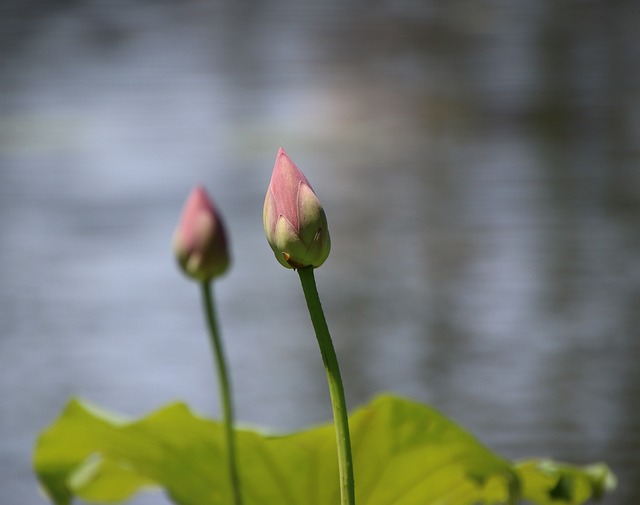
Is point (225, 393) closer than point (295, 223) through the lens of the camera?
No

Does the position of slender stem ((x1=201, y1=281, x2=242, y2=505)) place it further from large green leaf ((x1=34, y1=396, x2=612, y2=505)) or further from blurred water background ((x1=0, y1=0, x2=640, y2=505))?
blurred water background ((x1=0, y1=0, x2=640, y2=505))

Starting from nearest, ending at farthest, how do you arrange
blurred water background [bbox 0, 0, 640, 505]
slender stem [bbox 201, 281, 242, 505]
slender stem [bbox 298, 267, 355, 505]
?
slender stem [bbox 298, 267, 355, 505] < slender stem [bbox 201, 281, 242, 505] < blurred water background [bbox 0, 0, 640, 505]

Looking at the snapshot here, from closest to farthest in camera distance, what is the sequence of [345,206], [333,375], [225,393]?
[333,375], [225,393], [345,206]

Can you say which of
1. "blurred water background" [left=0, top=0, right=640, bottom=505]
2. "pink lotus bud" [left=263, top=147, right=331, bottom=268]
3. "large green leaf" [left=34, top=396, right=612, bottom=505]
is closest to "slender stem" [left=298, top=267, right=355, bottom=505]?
"pink lotus bud" [left=263, top=147, right=331, bottom=268]

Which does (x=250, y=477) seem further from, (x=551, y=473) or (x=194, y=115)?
(x=194, y=115)

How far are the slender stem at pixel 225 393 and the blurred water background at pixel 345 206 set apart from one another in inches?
32.0

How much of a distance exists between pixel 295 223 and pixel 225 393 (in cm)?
12

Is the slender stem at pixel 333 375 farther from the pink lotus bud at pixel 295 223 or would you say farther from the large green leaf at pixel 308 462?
the large green leaf at pixel 308 462

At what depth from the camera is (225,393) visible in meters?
0.28

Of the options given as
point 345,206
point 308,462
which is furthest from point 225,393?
point 345,206

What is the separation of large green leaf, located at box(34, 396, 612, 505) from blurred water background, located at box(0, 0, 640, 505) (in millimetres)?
759

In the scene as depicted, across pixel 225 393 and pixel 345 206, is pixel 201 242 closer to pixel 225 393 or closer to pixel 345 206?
pixel 225 393

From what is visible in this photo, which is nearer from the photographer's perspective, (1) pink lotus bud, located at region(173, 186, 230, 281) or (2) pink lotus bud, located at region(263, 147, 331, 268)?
(2) pink lotus bud, located at region(263, 147, 331, 268)

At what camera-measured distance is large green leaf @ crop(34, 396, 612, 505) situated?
0.94ft
